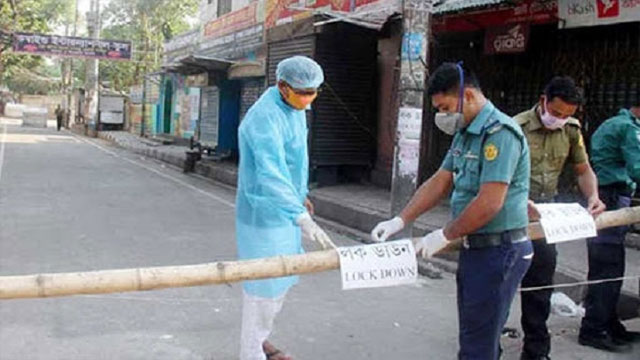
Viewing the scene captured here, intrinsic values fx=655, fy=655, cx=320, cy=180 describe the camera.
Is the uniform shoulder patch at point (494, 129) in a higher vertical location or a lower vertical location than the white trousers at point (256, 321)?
higher

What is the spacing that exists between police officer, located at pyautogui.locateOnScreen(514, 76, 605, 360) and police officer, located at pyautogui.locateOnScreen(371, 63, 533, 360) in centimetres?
107

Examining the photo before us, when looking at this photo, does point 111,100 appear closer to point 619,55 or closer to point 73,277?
point 619,55

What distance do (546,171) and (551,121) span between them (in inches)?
14.6

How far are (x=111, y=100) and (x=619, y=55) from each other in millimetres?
32636

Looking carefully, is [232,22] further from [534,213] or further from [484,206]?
[484,206]

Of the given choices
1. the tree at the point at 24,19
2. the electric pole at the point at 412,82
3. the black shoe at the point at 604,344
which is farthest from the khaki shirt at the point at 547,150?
the tree at the point at 24,19

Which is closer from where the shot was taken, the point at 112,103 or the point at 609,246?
the point at 609,246

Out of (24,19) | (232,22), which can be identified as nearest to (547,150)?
(232,22)

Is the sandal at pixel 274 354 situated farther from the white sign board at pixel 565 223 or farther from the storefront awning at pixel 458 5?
the storefront awning at pixel 458 5

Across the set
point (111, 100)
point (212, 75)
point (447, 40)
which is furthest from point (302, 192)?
point (111, 100)

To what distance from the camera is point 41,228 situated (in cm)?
816

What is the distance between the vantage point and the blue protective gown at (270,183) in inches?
138

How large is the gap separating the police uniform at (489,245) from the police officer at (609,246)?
5.44 ft

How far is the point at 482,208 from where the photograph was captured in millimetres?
2799
